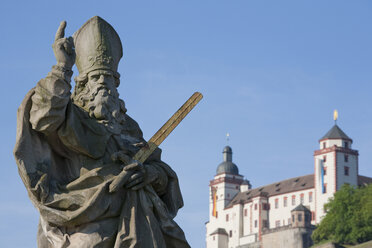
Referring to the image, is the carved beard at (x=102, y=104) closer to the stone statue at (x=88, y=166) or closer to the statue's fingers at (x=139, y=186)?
the stone statue at (x=88, y=166)

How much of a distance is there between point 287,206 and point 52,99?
364 ft

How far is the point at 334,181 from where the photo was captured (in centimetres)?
11038

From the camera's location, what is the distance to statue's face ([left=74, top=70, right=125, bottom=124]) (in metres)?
7.29

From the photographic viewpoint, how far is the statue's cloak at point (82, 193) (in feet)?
22.5

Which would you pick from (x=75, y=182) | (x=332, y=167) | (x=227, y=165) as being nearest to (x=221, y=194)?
(x=227, y=165)

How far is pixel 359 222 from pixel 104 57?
275 feet

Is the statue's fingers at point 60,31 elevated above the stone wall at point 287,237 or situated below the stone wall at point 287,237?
below

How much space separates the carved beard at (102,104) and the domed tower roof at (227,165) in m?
132

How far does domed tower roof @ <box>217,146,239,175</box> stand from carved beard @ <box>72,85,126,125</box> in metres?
132

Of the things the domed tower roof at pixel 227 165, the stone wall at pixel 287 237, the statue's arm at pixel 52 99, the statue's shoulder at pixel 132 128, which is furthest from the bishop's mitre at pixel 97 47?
the domed tower roof at pixel 227 165

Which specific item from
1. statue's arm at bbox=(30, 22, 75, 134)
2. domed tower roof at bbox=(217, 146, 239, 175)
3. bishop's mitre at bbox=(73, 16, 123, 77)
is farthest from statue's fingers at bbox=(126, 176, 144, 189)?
domed tower roof at bbox=(217, 146, 239, 175)

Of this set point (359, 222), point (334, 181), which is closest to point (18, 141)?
point (359, 222)

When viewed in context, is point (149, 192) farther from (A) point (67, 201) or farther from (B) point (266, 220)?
(B) point (266, 220)

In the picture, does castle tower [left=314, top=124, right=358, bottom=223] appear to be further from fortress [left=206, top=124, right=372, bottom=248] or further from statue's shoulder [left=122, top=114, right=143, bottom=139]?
statue's shoulder [left=122, top=114, right=143, bottom=139]
